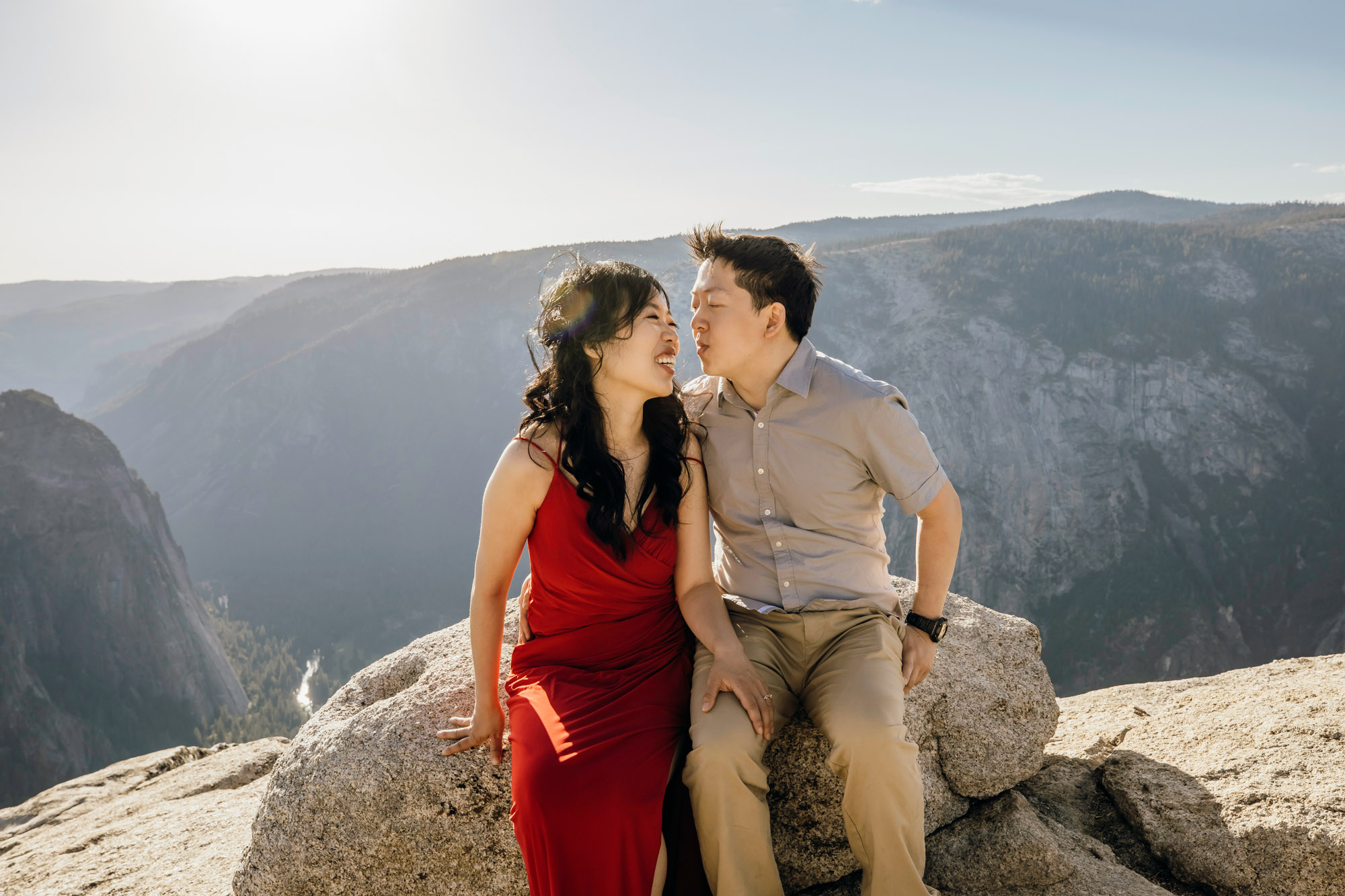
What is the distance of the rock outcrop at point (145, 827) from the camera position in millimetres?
4570

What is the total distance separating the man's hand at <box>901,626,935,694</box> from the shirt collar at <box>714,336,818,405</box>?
1201mm

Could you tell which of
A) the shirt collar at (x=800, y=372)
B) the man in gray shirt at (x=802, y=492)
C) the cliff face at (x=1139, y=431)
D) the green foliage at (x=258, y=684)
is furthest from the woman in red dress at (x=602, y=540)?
the cliff face at (x=1139, y=431)

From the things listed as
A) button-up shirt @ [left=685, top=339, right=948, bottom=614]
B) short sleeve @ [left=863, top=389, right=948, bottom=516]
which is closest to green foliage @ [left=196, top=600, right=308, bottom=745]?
button-up shirt @ [left=685, top=339, right=948, bottom=614]

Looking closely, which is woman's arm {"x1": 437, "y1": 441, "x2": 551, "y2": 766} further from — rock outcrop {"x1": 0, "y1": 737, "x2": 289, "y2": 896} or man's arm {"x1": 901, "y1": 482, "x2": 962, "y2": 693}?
rock outcrop {"x1": 0, "y1": 737, "x2": 289, "y2": 896}


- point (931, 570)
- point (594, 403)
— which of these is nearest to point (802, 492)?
point (931, 570)

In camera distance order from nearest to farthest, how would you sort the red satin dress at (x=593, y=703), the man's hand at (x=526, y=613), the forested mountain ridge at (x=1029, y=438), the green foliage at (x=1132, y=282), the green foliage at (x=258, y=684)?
the red satin dress at (x=593, y=703) → the man's hand at (x=526, y=613) → the green foliage at (x=258, y=684) → the forested mountain ridge at (x=1029, y=438) → the green foliage at (x=1132, y=282)

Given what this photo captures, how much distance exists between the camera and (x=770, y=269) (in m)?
3.58

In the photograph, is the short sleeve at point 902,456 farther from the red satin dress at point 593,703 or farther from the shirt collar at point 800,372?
the red satin dress at point 593,703

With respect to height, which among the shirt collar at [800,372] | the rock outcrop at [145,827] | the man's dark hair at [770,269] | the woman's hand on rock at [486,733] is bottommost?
the rock outcrop at [145,827]

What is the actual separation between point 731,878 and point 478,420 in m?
86.2

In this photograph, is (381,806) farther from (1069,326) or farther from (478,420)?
(478,420)

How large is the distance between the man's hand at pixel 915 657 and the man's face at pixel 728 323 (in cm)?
145

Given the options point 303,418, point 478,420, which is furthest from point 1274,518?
point 303,418

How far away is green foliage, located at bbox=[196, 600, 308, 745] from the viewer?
133ft
